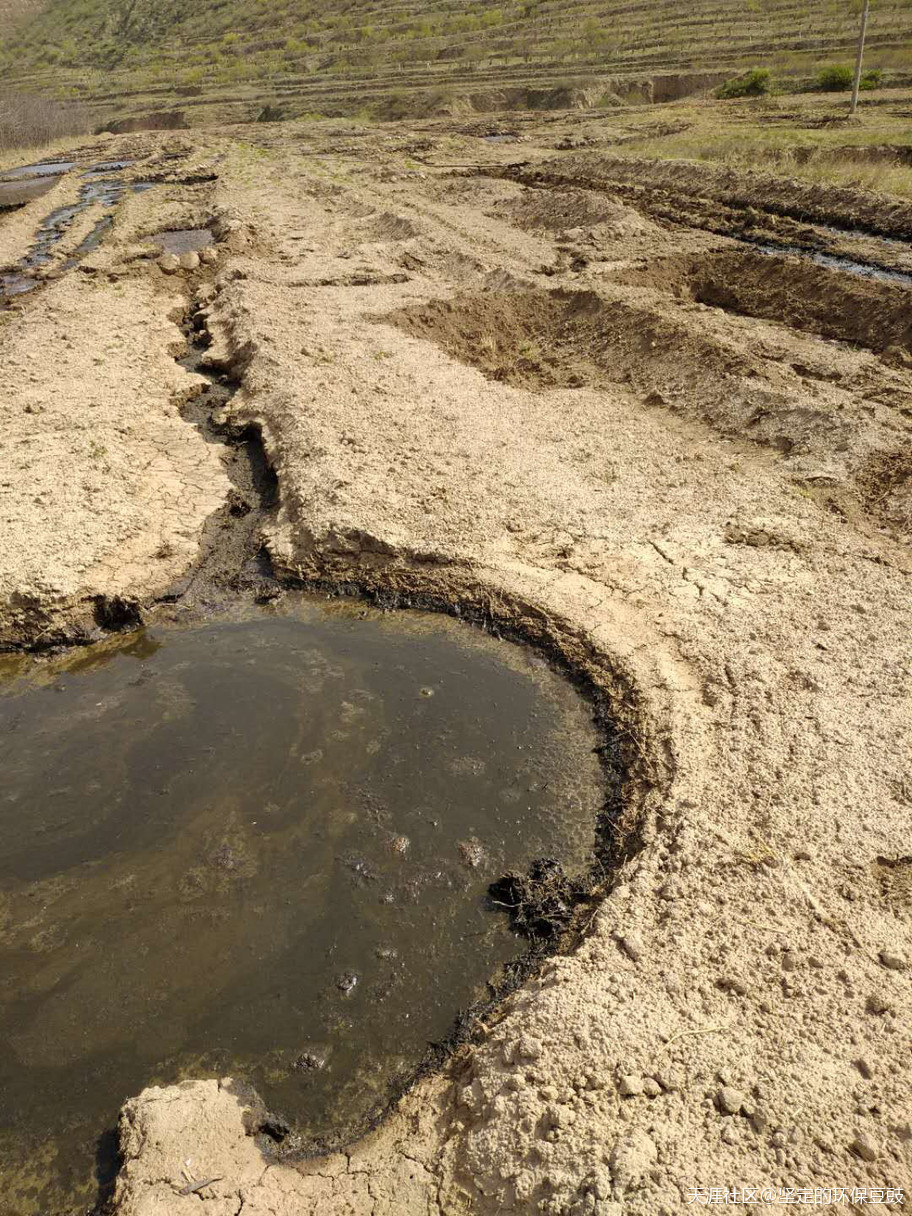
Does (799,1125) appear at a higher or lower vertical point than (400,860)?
higher

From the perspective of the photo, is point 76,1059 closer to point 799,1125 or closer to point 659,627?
point 799,1125

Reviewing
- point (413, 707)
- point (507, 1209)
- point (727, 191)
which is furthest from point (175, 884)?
point (727, 191)

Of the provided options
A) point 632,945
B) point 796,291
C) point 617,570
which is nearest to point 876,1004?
point 632,945

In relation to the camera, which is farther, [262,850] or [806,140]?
[806,140]

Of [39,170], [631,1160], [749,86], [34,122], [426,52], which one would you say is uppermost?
[426,52]

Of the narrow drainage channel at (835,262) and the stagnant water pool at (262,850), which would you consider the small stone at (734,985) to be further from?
the narrow drainage channel at (835,262)

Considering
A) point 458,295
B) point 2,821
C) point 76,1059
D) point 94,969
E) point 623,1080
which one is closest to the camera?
point 623,1080

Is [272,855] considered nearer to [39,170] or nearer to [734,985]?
[734,985]

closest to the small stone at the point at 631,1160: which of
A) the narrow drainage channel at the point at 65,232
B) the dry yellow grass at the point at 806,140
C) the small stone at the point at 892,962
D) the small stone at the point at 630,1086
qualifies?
the small stone at the point at 630,1086
